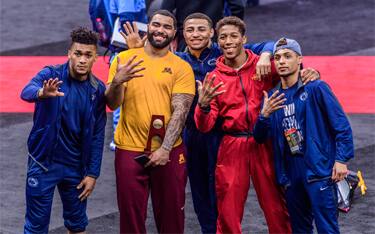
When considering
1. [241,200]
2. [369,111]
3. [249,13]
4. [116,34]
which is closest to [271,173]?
[241,200]

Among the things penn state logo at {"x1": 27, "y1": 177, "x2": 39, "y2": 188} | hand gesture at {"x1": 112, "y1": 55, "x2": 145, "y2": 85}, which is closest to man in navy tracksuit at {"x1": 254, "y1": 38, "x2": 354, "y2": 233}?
hand gesture at {"x1": 112, "y1": 55, "x2": 145, "y2": 85}

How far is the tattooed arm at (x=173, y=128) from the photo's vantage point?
902cm

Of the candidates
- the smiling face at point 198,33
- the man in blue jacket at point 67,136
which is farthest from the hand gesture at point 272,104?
the man in blue jacket at point 67,136

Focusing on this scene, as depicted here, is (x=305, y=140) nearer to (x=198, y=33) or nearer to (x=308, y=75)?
(x=308, y=75)

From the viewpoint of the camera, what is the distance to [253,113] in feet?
30.0

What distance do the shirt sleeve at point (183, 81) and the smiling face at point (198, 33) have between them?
0.35 m

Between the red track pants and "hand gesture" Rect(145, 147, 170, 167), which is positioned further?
the red track pants

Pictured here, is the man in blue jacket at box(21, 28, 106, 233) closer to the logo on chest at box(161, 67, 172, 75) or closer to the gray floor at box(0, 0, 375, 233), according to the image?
→ the logo on chest at box(161, 67, 172, 75)

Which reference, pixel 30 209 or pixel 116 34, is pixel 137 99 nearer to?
pixel 30 209

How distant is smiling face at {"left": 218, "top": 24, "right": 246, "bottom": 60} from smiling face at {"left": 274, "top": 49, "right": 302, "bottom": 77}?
388 millimetres

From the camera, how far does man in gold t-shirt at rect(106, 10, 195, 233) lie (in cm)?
909

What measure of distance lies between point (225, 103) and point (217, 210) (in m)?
1.06

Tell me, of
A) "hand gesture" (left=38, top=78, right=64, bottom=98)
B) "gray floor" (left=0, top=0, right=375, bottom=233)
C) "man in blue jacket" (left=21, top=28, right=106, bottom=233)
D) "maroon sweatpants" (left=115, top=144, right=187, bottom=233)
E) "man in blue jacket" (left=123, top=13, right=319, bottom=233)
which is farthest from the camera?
"gray floor" (left=0, top=0, right=375, bottom=233)

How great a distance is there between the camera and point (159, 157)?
9.02m
